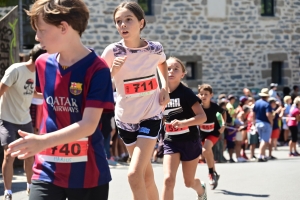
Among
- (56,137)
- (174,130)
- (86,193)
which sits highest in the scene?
(56,137)

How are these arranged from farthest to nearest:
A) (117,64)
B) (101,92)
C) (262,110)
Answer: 1. (262,110)
2. (117,64)
3. (101,92)

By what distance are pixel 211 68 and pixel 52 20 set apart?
2294 cm

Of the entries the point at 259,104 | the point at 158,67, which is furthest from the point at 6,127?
the point at 259,104

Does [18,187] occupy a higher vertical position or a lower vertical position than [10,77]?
lower

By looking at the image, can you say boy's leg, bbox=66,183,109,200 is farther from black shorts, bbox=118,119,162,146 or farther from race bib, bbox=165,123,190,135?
race bib, bbox=165,123,190,135

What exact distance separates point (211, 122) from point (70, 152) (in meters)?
6.99

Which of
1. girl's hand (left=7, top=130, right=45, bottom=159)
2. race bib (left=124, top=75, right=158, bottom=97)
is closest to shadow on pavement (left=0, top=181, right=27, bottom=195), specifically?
race bib (left=124, top=75, right=158, bottom=97)

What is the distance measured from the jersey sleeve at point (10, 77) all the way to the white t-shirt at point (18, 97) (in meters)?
0.05

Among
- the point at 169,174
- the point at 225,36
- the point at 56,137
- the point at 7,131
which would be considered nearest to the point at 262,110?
the point at 225,36

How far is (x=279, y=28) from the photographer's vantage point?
27.9 m

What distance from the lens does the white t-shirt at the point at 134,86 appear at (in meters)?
6.56

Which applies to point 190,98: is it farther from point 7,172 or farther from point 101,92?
point 101,92

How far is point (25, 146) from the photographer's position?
368 centimetres

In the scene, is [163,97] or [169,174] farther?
[169,174]
